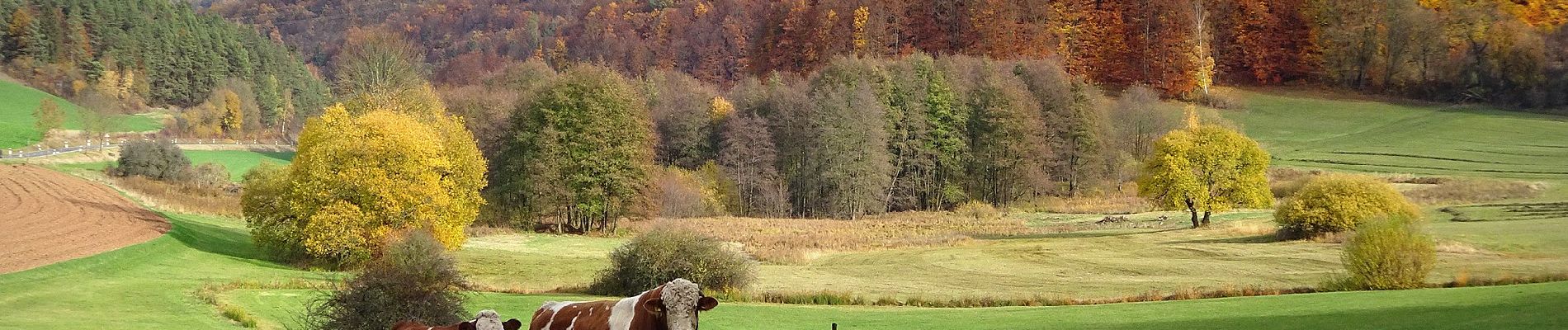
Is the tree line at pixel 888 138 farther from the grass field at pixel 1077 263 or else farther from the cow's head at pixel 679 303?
the cow's head at pixel 679 303

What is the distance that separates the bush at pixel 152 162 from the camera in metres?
65.2

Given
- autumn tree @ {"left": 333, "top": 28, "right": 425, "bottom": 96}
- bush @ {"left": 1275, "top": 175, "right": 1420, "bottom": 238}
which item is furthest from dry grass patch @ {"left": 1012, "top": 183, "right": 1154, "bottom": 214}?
autumn tree @ {"left": 333, "top": 28, "right": 425, "bottom": 96}

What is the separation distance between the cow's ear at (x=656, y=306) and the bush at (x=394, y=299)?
7.86 meters

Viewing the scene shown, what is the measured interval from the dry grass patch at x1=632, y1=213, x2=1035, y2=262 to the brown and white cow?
124 ft

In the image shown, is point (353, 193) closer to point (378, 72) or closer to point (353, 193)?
point (353, 193)

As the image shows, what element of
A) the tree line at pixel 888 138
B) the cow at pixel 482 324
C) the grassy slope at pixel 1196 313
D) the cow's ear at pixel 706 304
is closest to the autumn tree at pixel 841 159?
the tree line at pixel 888 138

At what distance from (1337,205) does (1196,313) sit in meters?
27.7

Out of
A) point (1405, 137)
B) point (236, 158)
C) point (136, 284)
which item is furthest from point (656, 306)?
point (236, 158)

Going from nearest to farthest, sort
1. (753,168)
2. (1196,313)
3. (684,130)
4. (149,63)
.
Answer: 1. (1196,313)
2. (753,168)
3. (684,130)
4. (149,63)

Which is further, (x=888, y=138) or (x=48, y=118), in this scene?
(x=48, y=118)

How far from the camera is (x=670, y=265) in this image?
35.7 m

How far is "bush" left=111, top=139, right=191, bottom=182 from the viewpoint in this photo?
65188 millimetres

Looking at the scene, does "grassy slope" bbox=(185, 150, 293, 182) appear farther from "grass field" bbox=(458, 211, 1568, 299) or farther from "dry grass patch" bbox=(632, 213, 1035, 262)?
"grass field" bbox=(458, 211, 1568, 299)

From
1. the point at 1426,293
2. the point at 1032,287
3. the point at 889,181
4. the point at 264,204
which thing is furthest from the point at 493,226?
the point at 1426,293
